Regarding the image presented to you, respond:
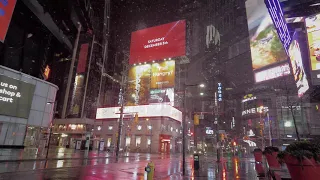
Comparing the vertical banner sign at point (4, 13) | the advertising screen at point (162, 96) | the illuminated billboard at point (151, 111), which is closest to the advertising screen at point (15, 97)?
the vertical banner sign at point (4, 13)

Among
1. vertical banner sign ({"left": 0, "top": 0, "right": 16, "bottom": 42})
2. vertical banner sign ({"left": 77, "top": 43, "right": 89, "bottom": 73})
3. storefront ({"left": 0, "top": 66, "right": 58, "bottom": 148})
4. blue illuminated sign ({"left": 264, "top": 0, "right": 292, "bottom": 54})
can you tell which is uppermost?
vertical banner sign ({"left": 77, "top": 43, "right": 89, "bottom": 73})

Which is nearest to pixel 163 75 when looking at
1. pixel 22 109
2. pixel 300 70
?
pixel 22 109

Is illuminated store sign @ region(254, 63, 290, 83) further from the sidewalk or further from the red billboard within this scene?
the sidewalk

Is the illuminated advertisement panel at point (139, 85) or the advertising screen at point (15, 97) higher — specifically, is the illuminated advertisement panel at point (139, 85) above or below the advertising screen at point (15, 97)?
above

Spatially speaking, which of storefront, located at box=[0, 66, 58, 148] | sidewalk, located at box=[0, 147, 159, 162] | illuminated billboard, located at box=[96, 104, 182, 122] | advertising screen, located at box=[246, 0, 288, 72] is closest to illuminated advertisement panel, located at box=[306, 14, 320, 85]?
advertising screen, located at box=[246, 0, 288, 72]

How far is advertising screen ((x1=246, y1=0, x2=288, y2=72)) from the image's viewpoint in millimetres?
Answer: 36531

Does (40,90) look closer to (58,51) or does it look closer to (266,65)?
(58,51)

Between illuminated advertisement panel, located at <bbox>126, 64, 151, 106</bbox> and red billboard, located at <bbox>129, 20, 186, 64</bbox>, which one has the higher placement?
red billboard, located at <bbox>129, 20, 186, 64</bbox>

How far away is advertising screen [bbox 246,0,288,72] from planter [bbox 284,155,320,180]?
36.0 meters

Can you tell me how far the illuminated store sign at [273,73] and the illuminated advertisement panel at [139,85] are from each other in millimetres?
29652

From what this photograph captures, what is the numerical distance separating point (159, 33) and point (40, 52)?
34004 millimetres

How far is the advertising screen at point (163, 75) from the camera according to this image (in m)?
56.6

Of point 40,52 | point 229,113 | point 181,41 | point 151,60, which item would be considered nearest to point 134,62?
point 151,60

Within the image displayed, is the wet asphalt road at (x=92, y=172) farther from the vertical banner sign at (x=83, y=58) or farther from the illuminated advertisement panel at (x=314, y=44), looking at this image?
the vertical banner sign at (x=83, y=58)
